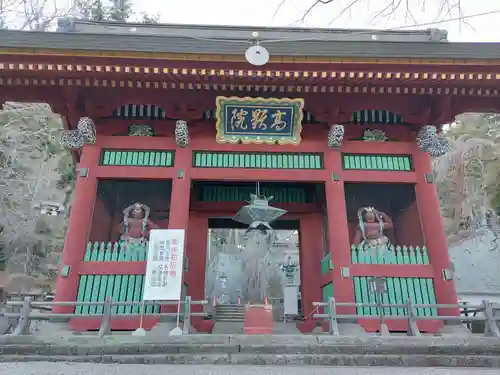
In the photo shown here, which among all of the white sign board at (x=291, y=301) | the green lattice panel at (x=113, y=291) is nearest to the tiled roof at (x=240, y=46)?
the green lattice panel at (x=113, y=291)

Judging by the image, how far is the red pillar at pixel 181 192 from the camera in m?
7.71

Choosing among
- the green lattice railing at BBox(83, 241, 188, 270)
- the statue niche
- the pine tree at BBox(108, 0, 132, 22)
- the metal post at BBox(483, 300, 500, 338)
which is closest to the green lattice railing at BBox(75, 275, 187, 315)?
the green lattice railing at BBox(83, 241, 188, 270)

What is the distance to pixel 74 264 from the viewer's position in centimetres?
738

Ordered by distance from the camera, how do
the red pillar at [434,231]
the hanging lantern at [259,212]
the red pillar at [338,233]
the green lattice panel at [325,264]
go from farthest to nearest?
the green lattice panel at [325,264] < the hanging lantern at [259,212] < the red pillar at [434,231] < the red pillar at [338,233]

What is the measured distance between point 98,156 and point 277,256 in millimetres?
25226

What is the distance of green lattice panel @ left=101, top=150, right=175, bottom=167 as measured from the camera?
815 cm

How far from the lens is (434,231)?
7.86 m

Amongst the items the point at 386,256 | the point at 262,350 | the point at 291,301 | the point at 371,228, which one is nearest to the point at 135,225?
the point at 262,350

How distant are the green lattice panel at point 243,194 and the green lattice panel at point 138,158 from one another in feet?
7.68

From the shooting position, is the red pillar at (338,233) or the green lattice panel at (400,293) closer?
the red pillar at (338,233)

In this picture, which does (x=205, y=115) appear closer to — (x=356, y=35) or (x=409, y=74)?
(x=409, y=74)

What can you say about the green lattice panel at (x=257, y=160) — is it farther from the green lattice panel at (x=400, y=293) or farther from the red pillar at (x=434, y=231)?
the green lattice panel at (x=400, y=293)

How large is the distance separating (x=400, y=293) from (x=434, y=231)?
143cm

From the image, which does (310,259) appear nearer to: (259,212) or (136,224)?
(259,212)
